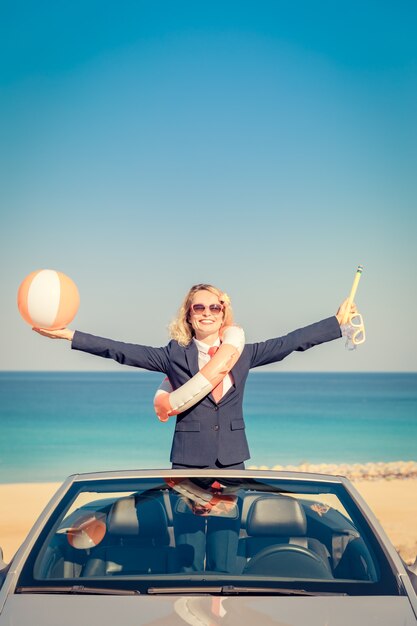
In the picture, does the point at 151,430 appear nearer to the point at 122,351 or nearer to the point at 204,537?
the point at 122,351

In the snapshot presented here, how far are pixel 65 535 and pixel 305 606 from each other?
44.5 inches

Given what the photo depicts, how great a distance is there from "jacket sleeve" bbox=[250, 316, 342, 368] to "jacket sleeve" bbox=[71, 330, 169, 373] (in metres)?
0.52

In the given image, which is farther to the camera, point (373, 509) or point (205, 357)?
point (373, 509)

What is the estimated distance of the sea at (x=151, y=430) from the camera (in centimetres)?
3734

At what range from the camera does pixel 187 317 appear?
561 cm

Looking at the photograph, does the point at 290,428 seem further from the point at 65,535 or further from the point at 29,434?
the point at 65,535

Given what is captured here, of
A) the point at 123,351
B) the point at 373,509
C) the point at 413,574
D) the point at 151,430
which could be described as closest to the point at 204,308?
the point at 123,351

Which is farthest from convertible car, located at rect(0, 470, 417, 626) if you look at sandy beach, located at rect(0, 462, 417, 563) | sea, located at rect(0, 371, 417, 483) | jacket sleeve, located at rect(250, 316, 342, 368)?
sea, located at rect(0, 371, 417, 483)

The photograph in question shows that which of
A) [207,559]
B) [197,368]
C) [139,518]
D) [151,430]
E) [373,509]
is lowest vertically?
[373,509]

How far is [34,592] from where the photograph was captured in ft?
10.7

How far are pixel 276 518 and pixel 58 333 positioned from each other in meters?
2.17

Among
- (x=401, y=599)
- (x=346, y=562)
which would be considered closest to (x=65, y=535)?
(x=346, y=562)

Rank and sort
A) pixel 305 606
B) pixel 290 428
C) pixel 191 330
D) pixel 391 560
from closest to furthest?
1. pixel 305 606
2. pixel 391 560
3. pixel 191 330
4. pixel 290 428

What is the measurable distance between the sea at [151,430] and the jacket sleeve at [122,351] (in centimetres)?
2360
